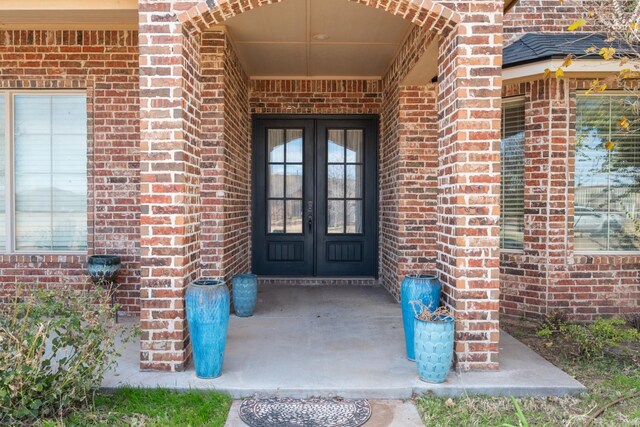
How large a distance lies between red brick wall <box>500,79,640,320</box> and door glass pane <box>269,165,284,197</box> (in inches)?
139

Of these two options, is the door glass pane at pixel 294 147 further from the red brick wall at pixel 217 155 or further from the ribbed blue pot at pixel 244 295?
the ribbed blue pot at pixel 244 295

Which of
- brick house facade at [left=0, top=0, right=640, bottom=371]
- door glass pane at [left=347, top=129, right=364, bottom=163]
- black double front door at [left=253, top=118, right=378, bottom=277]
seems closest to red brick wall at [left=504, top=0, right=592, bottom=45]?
brick house facade at [left=0, top=0, right=640, bottom=371]

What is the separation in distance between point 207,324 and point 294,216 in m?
3.95

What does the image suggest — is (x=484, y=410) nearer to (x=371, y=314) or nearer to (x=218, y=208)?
Result: (x=371, y=314)

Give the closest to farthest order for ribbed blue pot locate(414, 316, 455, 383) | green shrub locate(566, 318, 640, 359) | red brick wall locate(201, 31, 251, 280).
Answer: ribbed blue pot locate(414, 316, 455, 383)
green shrub locate(566, 318, 640, 359)
red brick wall locate(201, 31, 251, 280)

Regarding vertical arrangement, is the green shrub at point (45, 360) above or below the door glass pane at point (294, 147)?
below

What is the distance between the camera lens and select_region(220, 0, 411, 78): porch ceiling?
463 cm

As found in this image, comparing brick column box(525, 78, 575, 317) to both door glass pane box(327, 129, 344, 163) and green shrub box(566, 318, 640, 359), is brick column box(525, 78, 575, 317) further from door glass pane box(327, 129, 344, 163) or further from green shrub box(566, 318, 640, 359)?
door glass pane box(327, 129, 344, 163)

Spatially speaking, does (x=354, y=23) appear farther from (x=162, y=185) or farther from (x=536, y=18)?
(x=162, y=185)

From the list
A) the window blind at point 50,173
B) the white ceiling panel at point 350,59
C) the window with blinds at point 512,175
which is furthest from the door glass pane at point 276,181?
the window with blinds at point 512,175

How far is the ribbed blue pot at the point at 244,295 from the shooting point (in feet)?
16.7

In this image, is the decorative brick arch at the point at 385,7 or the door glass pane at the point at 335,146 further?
the door glass pane at the point at 335,146

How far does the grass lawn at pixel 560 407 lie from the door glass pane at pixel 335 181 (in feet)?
13.4

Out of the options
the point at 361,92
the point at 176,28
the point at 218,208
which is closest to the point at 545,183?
the point at 361,92
